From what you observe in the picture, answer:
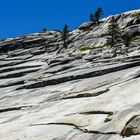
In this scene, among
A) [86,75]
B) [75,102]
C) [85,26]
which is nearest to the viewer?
[75,102]

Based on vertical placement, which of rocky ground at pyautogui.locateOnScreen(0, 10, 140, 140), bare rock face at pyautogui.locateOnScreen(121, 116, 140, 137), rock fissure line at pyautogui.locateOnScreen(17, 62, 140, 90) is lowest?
bare rock face at pyautogui.locateOnScreen(121, 116, 140, 137)

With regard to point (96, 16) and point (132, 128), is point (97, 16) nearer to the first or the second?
point (96, 16)

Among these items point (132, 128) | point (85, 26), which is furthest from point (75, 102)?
point (85, 26)

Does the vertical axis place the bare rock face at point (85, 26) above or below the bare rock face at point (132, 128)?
above

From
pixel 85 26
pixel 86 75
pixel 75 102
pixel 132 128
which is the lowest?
pixel 132 128

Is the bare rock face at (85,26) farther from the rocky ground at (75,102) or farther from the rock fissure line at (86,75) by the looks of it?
the rock fissure line at (86,75)

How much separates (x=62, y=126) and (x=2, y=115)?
1541 centimetres

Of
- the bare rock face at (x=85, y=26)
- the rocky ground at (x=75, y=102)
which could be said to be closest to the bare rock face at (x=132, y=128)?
the rocky ground at (x=75, y=102)

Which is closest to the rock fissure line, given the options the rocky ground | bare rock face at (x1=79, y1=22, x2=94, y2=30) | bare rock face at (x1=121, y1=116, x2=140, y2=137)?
the rocky ground

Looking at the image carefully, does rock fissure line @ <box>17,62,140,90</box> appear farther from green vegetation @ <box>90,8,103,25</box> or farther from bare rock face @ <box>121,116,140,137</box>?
green vegetation @ <box>90,8,103,25</box>

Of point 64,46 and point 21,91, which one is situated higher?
point 64,46

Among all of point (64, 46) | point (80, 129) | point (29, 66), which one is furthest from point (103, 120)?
point (64, 46)

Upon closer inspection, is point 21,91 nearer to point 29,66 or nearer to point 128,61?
point 128,61

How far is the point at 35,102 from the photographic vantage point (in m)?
44.5
